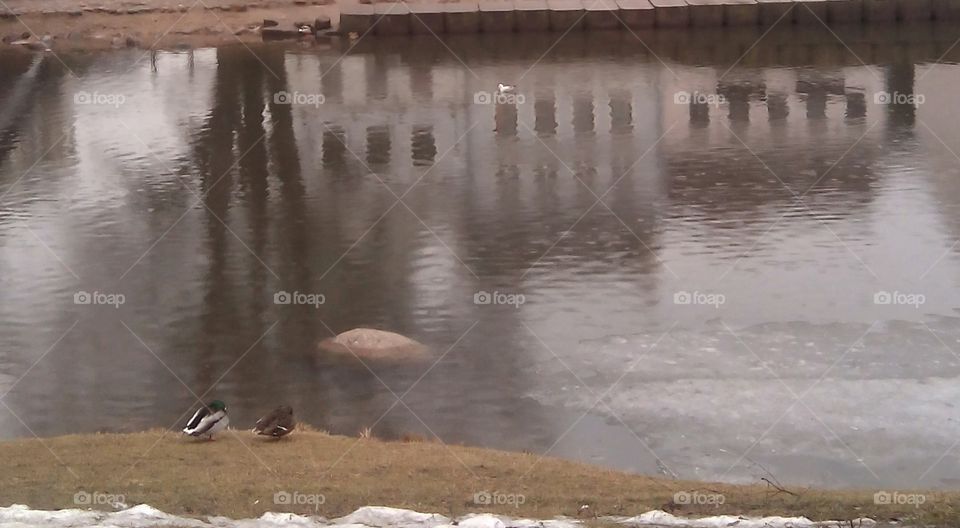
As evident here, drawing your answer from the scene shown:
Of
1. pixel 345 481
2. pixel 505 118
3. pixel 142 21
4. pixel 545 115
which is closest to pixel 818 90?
pixel 545 115

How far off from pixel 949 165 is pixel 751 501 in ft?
44.6

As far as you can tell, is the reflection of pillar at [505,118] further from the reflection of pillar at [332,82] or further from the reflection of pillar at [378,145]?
the reflection of pillar at [332,82]

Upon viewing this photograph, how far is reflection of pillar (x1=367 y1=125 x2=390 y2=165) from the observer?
20859mm

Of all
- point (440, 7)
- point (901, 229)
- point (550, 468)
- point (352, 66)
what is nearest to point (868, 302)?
point (901, 229)

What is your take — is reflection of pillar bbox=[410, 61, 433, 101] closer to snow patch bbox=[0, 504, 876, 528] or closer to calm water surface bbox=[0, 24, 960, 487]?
calm water surface bbox=[0, 24, 960, 487]

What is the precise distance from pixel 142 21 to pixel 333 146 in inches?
568

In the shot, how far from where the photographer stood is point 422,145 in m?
21.8

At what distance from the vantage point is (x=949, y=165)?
19609mm

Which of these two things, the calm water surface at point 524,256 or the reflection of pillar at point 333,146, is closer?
the calm water surface at point 524,256

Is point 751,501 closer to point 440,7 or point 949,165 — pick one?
point 949,165

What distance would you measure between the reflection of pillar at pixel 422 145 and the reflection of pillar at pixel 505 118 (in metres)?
1.26

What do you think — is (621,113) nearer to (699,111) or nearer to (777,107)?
(699,111)

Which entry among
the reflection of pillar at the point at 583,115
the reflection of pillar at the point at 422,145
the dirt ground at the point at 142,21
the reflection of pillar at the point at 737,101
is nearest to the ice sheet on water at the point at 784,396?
the reflection of pillar at the point at 422,145

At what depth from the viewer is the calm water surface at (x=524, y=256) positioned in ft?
38.5
